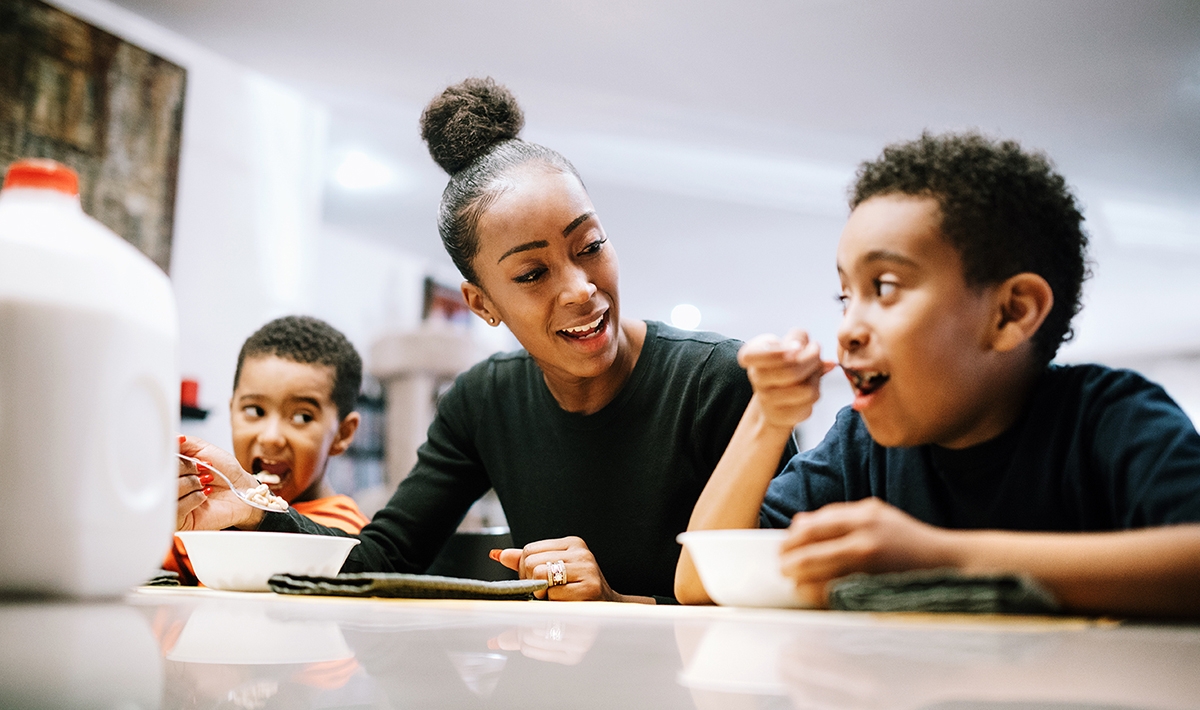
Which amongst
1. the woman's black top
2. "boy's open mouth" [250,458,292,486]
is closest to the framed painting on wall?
"boy's open mouth" [250,458,292,486]

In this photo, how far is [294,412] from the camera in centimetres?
159

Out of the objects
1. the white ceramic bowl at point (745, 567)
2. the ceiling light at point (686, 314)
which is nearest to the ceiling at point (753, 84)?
the white ceramic bowl at point (745, 567)

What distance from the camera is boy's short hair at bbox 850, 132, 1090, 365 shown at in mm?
805

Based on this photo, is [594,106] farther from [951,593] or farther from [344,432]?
[951,593]

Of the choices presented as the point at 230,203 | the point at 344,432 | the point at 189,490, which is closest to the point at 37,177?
the point at 189,490

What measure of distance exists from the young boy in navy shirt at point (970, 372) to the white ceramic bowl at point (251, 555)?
38 centimetres

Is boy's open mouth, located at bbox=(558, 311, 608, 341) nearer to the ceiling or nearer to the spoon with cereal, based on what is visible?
the spoon with cereal

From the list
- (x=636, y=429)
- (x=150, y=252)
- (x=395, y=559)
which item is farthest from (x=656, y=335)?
(x=150, y=252)

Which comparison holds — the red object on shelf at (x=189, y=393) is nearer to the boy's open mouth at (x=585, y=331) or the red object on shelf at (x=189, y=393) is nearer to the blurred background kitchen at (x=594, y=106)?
the blurred background kitchen at (x=594, y=106)

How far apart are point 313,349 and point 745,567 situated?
1194 millimetres

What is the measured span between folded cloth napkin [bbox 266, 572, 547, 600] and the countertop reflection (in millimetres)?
187

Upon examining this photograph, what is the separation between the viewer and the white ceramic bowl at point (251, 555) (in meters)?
0.88

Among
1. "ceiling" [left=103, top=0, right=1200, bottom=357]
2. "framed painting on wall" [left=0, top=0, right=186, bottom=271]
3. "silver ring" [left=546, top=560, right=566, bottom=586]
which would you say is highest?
"ceiling" [left=103, top=0, right=1200, bottom=357]

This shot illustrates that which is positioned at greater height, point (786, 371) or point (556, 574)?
point (786, 371)
